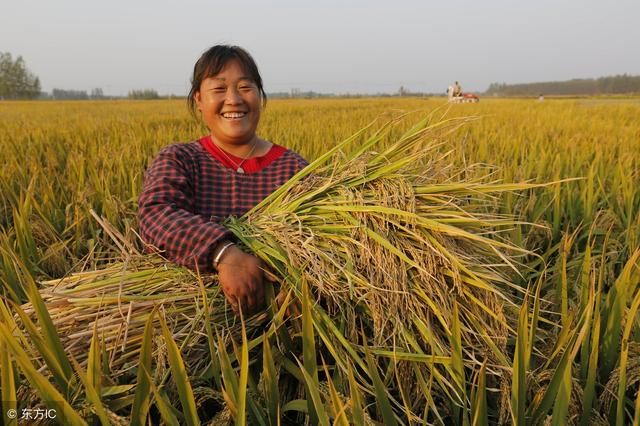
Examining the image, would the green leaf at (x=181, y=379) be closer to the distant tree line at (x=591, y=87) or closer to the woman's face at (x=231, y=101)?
the woman's face at (x=231, y=101)

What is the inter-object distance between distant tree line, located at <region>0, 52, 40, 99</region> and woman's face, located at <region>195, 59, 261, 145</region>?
255ft

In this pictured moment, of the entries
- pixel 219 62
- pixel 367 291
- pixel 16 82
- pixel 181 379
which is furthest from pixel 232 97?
pixel 16 82

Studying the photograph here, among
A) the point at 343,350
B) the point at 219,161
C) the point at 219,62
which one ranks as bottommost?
the point at 343,350

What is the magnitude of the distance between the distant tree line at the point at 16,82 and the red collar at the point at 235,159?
255 ft

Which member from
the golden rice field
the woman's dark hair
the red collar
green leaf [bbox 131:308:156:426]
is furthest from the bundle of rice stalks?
the woman's dark hair

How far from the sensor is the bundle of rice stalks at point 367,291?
86 cm

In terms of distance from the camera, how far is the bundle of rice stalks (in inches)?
33.8

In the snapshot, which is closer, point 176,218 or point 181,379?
point 181,379

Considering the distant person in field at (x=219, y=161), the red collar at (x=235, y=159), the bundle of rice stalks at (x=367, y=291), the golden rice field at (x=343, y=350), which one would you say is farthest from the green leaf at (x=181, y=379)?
the red collar at (x=235, y=159)

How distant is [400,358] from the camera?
0.83 meters

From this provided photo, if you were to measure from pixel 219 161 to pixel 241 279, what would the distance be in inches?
27.7

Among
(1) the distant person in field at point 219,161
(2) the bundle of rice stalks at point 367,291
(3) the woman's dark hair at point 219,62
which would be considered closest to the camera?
(2) the bundle of rice stalks at point 367,291

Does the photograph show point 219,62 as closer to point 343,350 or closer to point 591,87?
point 343,350

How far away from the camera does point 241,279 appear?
902 mm
